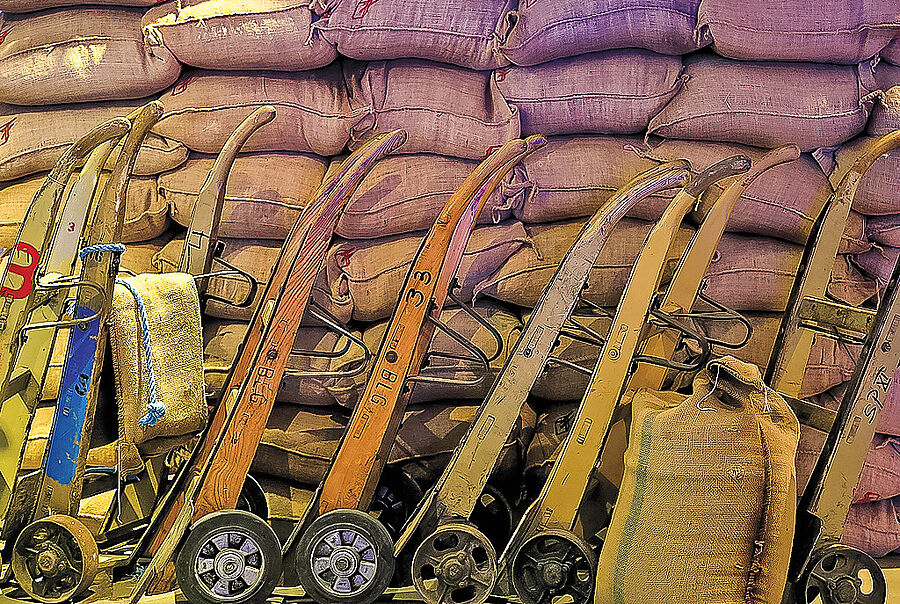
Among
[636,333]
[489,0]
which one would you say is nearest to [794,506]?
[636,333]

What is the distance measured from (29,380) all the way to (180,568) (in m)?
0.66

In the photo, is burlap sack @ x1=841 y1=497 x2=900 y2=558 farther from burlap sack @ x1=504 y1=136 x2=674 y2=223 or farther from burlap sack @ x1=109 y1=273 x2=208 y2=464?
burlap sack @ x1=109 y1=273 x2=208 y2=464

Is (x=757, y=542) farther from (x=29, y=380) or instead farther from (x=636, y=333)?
(x=29, y=380)

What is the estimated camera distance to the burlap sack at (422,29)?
261 centimetres

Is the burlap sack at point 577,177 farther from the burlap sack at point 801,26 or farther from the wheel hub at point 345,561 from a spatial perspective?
the wheel hub at point 345,561

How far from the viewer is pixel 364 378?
2719mm

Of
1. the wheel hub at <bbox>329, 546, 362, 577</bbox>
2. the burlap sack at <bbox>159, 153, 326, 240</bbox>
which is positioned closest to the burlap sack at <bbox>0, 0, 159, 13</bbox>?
the burlap sack at <bbox>159, 153, 326, 240</bbox>

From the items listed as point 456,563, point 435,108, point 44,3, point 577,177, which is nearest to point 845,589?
point 456,563

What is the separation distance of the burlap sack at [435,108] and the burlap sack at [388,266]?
29 centimetres

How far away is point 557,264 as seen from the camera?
2695mm

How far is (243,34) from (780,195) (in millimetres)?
1821

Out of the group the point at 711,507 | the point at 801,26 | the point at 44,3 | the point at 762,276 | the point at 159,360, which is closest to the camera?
the point at 711,507

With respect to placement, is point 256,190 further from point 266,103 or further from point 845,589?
point 845,589

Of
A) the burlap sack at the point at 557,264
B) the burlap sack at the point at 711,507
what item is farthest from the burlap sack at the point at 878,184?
the burlap sack at the point at 711,507
